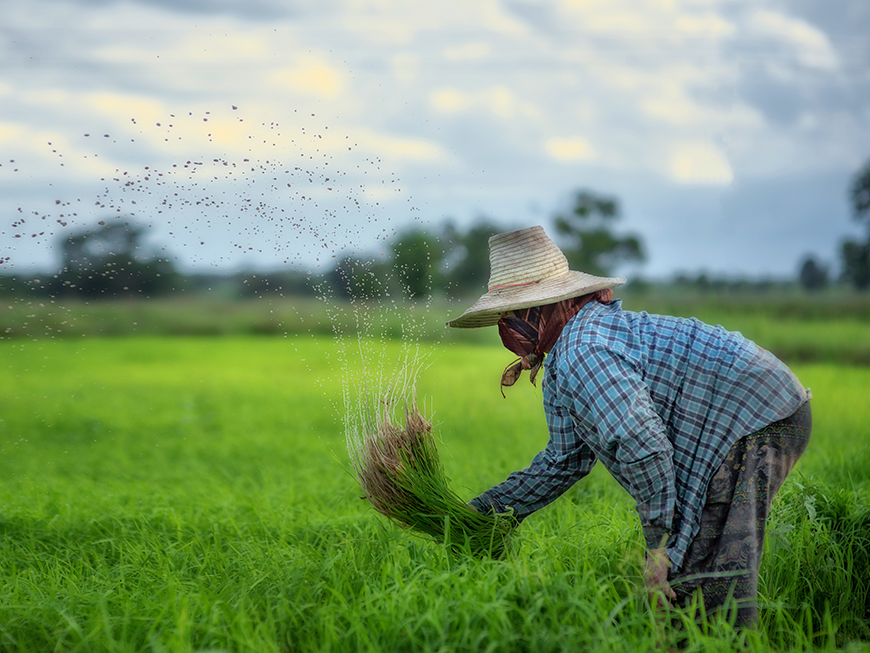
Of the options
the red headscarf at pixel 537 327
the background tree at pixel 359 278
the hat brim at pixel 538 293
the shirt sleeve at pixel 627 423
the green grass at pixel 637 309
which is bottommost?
the green grass at pixel 637 309

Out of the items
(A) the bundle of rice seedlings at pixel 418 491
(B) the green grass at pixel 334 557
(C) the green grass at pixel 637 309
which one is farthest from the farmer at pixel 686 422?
(C) the green grass at pixel 637 309

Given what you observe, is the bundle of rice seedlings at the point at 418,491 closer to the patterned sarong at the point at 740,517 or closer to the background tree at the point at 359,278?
the background tree at the point at 359,278

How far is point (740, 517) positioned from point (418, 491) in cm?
116

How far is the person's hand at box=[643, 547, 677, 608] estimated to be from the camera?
7.43ft

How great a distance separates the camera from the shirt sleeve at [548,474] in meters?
2.57

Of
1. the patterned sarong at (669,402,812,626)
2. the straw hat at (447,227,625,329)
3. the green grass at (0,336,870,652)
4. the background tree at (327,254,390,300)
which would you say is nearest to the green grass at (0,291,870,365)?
the green grass at (0,336,870,652)

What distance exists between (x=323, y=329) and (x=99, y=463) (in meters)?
10.2

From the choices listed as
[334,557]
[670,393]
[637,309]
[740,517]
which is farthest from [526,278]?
[637,309]

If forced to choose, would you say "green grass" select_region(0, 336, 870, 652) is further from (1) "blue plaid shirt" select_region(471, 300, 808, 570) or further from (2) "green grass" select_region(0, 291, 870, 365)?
(2) "green grass" select_region(0, 291, 870, 365)

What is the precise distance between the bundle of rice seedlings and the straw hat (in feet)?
1.63

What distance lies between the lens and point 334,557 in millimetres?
2641

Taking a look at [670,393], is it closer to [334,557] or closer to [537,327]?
[537,327]

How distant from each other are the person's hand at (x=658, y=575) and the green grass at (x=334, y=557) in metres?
0.07

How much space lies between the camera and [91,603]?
8.38ft
